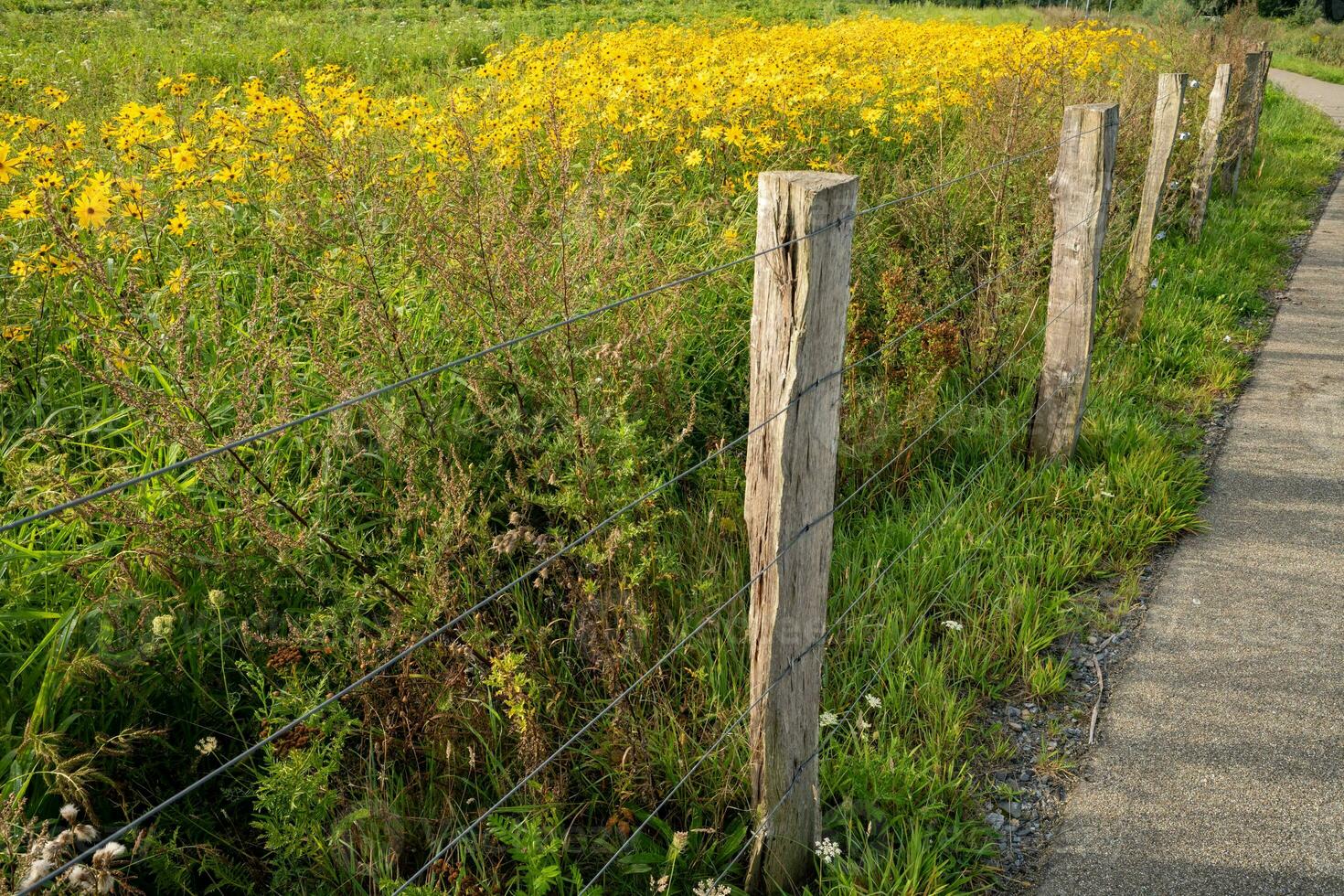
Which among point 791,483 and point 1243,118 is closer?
point 791,483

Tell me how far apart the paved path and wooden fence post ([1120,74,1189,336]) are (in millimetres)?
977

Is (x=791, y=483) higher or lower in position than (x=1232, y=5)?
lower

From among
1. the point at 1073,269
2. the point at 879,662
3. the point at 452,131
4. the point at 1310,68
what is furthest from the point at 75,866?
the point at 1310,68

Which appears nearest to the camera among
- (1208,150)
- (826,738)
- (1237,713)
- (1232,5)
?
(826,738)

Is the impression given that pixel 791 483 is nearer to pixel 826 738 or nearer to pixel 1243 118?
pixel 826 738

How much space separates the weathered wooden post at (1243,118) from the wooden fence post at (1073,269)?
5.23 metres

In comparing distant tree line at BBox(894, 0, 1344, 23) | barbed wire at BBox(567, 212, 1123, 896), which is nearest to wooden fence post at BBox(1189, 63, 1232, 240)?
barbed wire at BBox(567, 212, 1123, 896)

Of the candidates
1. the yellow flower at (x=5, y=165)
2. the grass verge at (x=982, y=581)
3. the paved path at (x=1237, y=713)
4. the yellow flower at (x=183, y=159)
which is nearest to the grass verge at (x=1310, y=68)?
the grass verge at (x=982, y=581)

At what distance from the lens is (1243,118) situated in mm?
8500

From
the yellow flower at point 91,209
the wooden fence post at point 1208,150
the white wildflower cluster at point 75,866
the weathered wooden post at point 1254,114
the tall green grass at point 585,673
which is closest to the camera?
the white wildflower cluster at point 75,866

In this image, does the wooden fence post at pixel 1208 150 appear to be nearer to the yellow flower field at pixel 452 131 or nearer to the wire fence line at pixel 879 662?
the yellow flower field at pixel 452 131

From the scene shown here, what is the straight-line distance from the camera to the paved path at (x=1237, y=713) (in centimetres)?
244

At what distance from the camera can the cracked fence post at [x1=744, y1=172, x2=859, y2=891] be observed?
6.32ft

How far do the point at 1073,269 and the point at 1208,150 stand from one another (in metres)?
4.23
